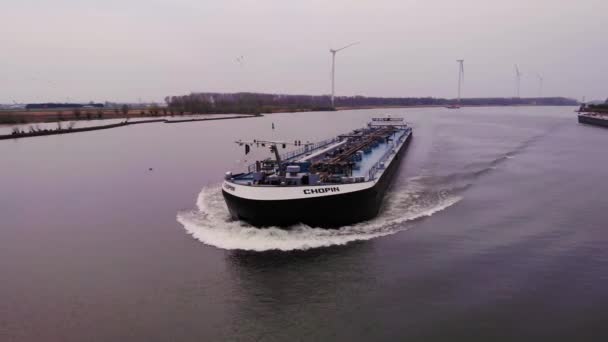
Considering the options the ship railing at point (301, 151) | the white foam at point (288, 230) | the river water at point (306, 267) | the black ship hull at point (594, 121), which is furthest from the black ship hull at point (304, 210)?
the black ship hull at point (594, 121)

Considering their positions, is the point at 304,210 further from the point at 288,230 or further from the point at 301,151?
the point at 301,151

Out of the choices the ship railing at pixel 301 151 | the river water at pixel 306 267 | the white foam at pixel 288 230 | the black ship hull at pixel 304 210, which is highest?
the ship railing at pixel 301 151

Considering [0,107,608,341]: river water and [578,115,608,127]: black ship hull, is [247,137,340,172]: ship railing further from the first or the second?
[578,115,608,127]: black ship hull

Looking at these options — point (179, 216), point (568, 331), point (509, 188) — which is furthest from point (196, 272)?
point (509, 188)

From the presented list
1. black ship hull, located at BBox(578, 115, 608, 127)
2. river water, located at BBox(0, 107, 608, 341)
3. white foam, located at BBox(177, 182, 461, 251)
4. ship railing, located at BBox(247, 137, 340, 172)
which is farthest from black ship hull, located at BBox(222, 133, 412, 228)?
black ship hull, located at BBox(578, 115, 608, 127)

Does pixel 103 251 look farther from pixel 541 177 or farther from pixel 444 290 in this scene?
pixel 541 177

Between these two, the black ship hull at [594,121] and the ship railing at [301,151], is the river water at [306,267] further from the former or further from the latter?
the black ship hull at [594,121]

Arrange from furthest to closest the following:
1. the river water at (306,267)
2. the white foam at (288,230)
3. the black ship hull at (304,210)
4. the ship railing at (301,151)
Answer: the ship railing at (301,151) → the black ship hull at (304,210) → the white foam at (288,230) → the river water at (306,267)
